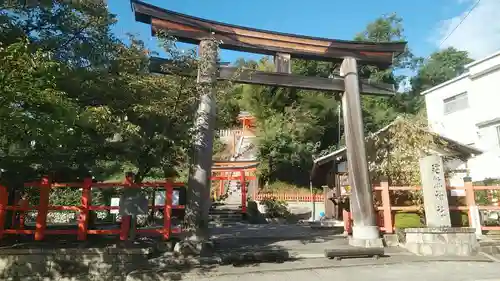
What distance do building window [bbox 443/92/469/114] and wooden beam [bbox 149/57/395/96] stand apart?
504 inches

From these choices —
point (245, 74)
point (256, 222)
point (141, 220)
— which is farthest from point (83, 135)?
point (256, 222)

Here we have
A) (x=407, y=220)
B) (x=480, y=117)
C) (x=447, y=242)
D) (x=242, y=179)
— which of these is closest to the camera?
(x=447, y=242)

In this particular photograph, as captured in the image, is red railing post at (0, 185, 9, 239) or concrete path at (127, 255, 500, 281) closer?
concrete path at (127, 255, 500, 281)

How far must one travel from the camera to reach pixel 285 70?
399 inches

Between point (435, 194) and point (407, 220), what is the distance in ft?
4.39

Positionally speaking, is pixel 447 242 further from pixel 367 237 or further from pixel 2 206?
pixel 2 206

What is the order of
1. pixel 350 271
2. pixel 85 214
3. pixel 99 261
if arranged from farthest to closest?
pixel 85 214
pixel 99 261
pixel 350 271

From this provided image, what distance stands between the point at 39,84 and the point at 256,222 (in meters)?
14.3

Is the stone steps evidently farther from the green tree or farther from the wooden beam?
the green tree

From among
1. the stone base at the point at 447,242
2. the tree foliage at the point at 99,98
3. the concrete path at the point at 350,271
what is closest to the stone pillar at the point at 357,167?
the stone base at the point at 447,242

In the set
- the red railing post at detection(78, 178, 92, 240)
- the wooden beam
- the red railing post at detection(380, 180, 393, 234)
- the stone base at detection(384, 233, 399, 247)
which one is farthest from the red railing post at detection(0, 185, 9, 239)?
the red railing post at detection(380, 180, 393, 234)

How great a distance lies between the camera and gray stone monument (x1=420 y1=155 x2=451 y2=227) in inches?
349

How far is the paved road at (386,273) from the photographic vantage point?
6535 millimetres

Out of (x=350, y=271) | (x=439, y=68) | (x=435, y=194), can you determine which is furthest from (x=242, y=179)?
(x=439, y=68)
